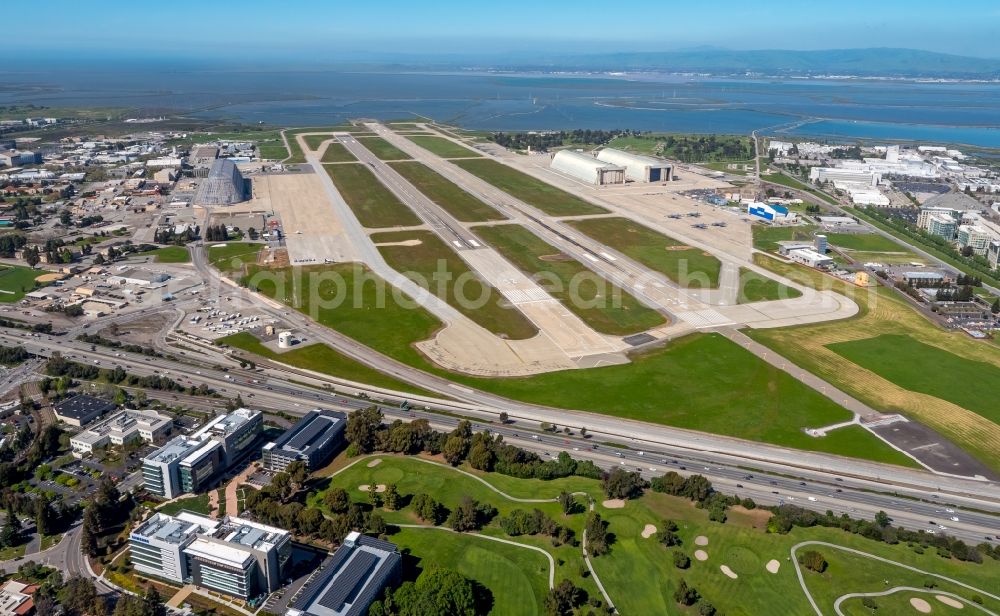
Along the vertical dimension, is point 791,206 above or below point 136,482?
above

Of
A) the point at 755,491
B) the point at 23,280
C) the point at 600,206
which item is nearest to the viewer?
the point at 755,491

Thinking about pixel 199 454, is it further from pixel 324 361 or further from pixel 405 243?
pixel 405 243

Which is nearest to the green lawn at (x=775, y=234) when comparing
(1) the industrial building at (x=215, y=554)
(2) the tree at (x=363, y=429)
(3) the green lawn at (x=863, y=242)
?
(3) the green lawn at (x=863, y=242)

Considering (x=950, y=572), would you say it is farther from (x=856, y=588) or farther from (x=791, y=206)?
(x=791, y=206)

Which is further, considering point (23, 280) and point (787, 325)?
point (23, 280)

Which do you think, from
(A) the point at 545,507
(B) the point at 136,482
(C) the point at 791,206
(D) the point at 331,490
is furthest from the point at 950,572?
(C) the point at 791,206

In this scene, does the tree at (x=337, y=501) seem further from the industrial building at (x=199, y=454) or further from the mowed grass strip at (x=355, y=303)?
the mowed grass strip at (x=355, y=303)

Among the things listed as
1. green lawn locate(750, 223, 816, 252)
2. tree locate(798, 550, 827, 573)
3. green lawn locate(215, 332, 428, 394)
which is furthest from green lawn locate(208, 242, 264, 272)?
tree locate(798, 550, 827, 573)
